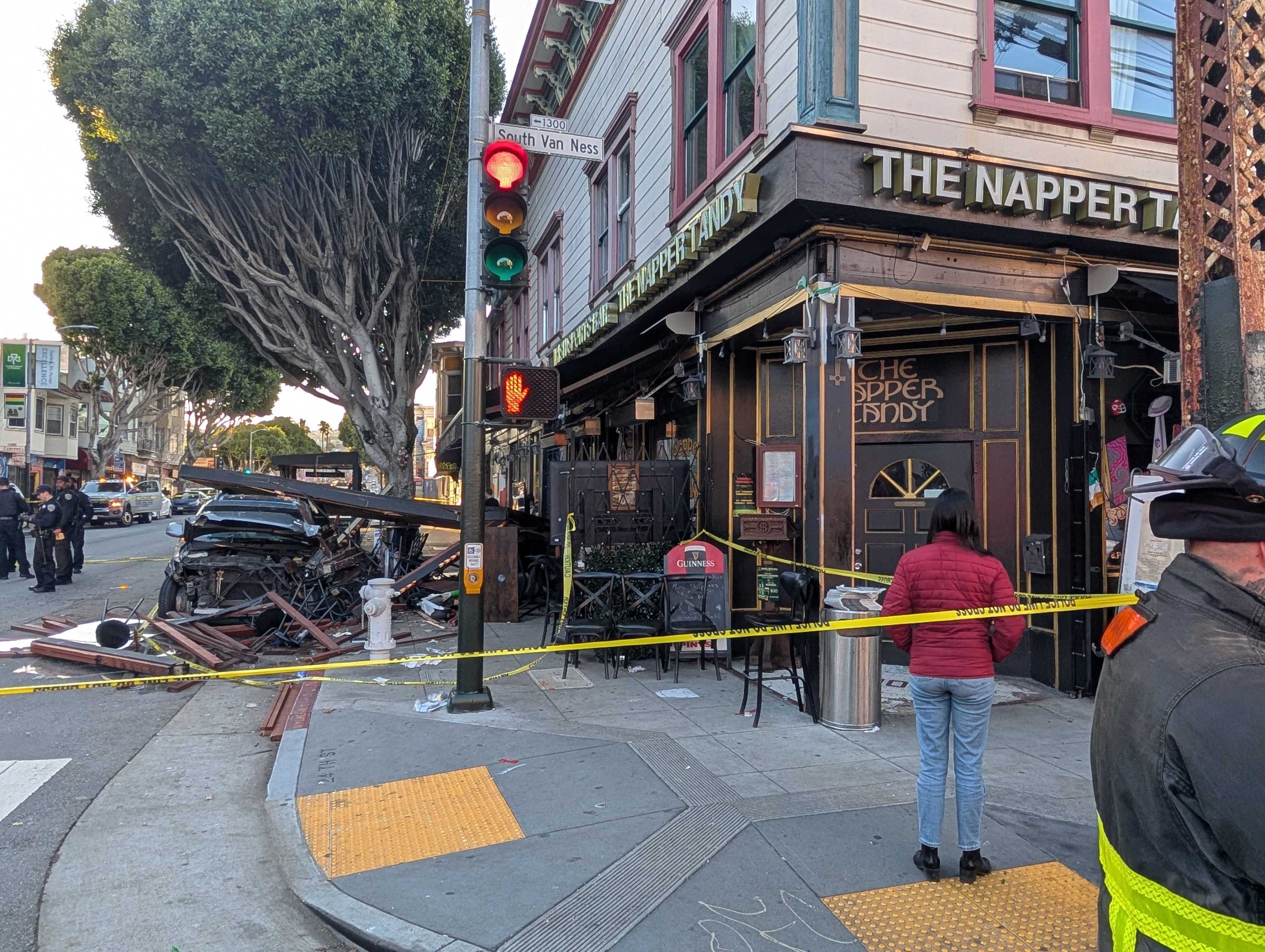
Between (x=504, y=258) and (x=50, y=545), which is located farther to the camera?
(x=50, y=545)

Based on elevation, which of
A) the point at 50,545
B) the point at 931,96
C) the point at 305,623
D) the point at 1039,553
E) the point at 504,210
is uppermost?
the point at 931,96

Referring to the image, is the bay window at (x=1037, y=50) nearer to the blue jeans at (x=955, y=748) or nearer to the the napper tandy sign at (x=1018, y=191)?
the the napper tandy sign at (x=1018, y=191)

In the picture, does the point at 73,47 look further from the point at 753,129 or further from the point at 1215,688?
the point at 1215,688

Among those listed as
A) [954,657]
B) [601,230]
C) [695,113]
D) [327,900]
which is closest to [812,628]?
[954,657]

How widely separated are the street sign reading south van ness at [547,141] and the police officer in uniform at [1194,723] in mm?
6019

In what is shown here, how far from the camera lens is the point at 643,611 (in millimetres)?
8914

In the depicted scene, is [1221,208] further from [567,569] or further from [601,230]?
[601,230]

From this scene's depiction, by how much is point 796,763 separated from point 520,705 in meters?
2.55

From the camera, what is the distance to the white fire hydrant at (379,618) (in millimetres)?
9000

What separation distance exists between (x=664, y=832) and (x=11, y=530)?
51.2 feet

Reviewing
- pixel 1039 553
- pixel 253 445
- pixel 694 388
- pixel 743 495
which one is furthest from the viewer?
pixel 253 445

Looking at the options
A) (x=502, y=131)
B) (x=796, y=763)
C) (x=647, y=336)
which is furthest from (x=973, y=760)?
(x=647, y=336)

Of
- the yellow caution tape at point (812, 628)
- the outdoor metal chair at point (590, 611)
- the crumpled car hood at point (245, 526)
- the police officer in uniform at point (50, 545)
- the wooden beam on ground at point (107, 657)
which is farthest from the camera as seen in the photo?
the police officer in uniform at point (50, 545)

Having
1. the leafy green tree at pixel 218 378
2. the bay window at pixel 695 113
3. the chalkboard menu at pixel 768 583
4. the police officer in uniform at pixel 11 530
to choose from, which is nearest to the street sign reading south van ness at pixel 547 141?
the bay window at pixel 695 113
